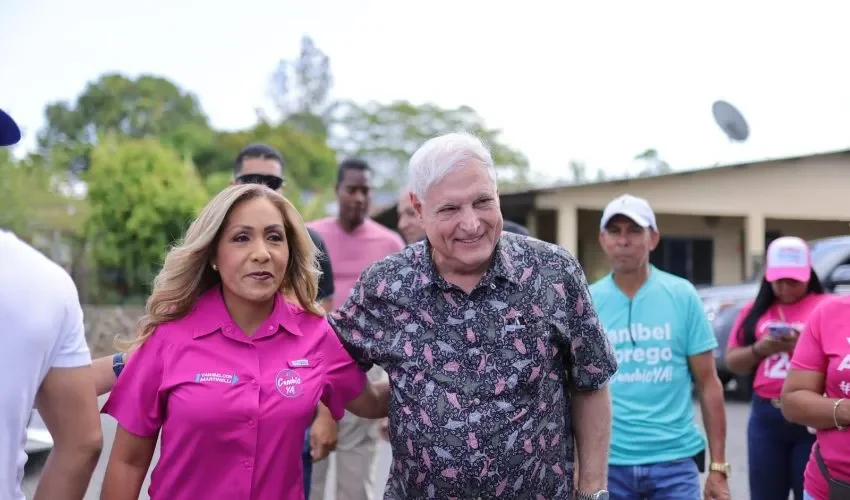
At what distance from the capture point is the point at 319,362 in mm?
3027

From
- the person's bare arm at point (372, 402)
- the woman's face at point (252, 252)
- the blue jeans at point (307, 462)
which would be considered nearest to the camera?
the woman's face at point (252, 252)

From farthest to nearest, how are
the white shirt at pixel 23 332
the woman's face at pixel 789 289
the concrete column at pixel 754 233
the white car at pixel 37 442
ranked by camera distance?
the concrete column at pixel 754 233 < the white car at pixel 37 442 < the woman's face at pixel 789 289 < the white shirt at pixel 23 332

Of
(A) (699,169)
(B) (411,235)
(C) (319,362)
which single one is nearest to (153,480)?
(C) (319,362)

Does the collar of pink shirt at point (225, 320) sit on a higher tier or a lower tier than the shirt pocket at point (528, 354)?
higher

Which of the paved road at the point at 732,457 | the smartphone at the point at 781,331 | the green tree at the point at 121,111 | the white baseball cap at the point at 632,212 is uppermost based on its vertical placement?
the green tree at the point at 121,111

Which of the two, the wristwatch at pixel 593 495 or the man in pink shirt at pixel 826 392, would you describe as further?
the man in pink shirt at pixel 826 392

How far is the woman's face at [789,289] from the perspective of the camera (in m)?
5.12

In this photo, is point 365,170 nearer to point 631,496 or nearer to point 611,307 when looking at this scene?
point 611,307

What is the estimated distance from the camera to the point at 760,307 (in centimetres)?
529

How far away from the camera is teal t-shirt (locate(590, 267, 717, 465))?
414cm

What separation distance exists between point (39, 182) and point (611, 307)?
A: 2927 centimetres

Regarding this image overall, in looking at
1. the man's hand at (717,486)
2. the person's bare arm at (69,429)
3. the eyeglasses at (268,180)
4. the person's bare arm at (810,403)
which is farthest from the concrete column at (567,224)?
the person's bare arm at (69,429)

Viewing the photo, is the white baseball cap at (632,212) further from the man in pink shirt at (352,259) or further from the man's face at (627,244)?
the man in pink shirt at (352,259)

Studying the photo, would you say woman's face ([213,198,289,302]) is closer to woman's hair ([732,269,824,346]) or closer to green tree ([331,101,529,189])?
woman's hair ([732,269,824,346])
